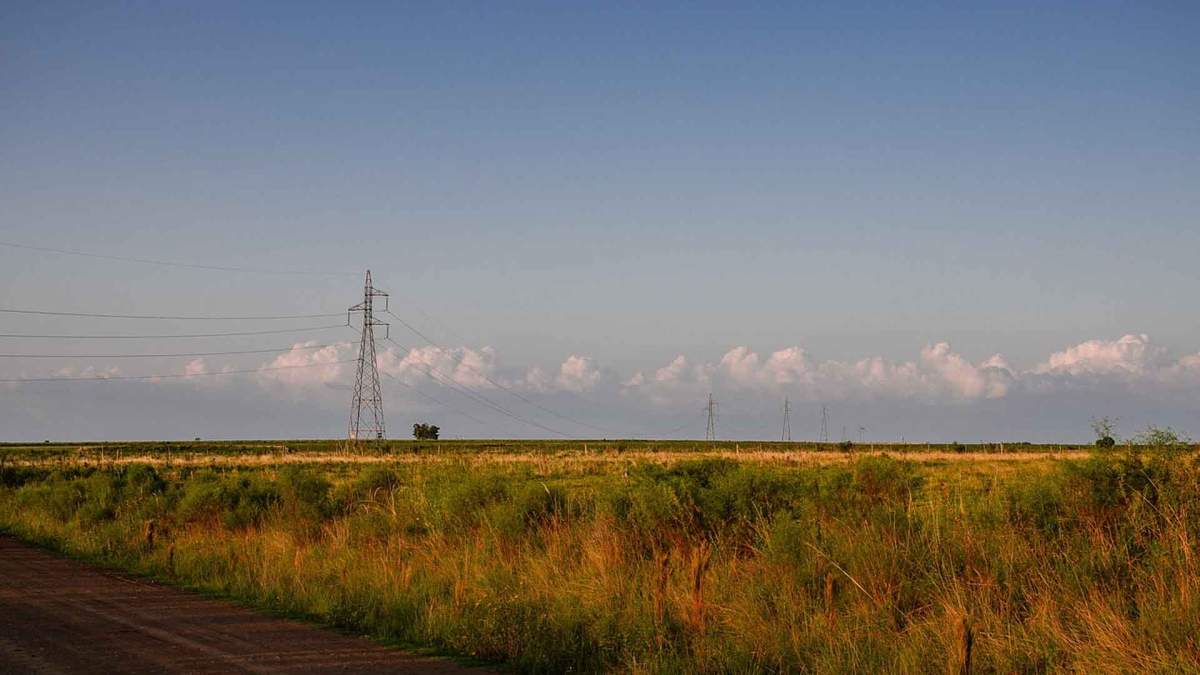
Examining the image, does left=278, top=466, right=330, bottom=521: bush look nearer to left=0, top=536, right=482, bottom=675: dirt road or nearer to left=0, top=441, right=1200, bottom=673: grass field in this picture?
left=0, top=441, right=1200, bottom=673: grass field

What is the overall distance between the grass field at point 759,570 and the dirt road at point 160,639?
2.93 ft

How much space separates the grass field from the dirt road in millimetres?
894

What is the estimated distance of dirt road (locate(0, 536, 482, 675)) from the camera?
10.5 meters

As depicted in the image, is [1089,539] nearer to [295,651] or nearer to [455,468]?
[295,651]

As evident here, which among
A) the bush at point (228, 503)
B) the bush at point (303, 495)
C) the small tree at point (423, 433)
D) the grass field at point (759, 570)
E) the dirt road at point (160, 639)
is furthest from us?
the small tree at point (423, 433)

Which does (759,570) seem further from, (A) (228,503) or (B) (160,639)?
(A) (228,503)

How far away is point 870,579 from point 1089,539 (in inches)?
115

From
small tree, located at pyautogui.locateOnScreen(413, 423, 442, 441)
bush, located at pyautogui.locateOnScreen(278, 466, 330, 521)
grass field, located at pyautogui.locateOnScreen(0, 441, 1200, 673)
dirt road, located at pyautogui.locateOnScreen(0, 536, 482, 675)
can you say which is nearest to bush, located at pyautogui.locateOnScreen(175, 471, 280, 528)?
bush, located at pyautogui.locateOnScreen(278, 466, 330, 521)

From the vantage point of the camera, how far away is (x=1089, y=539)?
12398 millimetres

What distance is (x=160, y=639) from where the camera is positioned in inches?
467

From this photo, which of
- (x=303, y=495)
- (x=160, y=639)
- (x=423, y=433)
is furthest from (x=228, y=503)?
(x=423, y=433)

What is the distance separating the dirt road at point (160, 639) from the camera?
10453 mm

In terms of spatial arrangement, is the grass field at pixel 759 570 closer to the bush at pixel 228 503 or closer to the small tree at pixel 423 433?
the bush at pixel 228 503

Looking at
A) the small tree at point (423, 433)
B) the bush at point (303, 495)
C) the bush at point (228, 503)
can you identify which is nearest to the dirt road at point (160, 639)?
the bush at point (303, 495)
